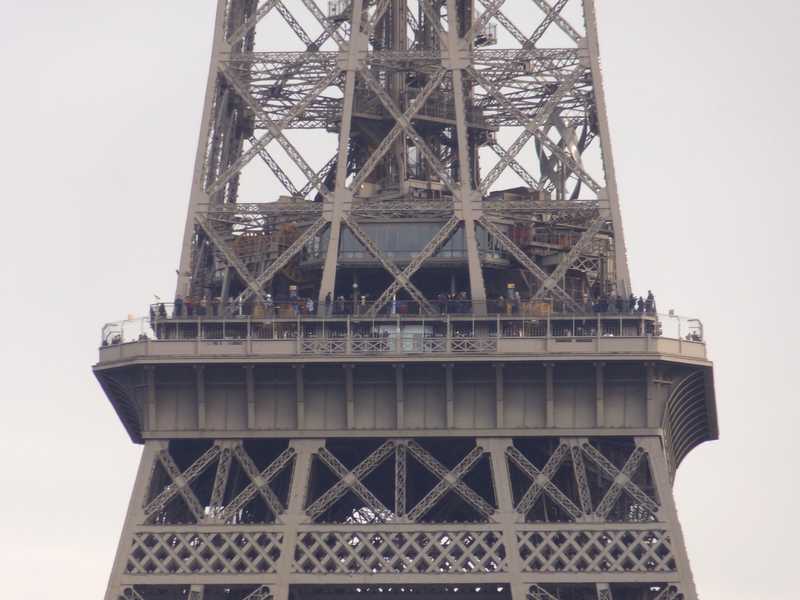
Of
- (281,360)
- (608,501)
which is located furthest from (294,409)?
(608,501)

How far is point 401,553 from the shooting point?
10650cm

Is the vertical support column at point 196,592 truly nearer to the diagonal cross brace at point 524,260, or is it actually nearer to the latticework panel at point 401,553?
the latticework panel at point 401,553

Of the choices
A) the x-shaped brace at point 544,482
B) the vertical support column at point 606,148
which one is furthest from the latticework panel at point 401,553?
the vertical support column at point 606,148

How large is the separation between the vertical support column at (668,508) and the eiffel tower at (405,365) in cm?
8

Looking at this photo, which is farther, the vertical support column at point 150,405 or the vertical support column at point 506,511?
the vertical support column at point 150,405

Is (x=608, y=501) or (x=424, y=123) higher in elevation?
(x=424, y=123)

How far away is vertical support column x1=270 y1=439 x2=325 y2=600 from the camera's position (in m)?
106

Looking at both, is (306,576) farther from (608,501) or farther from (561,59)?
(561,59)

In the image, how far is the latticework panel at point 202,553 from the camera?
350 feet

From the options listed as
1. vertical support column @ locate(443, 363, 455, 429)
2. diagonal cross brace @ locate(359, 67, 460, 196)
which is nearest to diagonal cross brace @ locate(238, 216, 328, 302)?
diagonal cross brace @ locate(359, 67, 460, 196)

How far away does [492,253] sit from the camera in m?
112

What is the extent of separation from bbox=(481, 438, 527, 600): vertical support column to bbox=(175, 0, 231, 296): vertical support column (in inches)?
408

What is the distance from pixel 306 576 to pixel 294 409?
5.22 metres

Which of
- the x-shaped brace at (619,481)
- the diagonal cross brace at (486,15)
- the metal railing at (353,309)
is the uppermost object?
the diagonal cross brace at (486,15)
